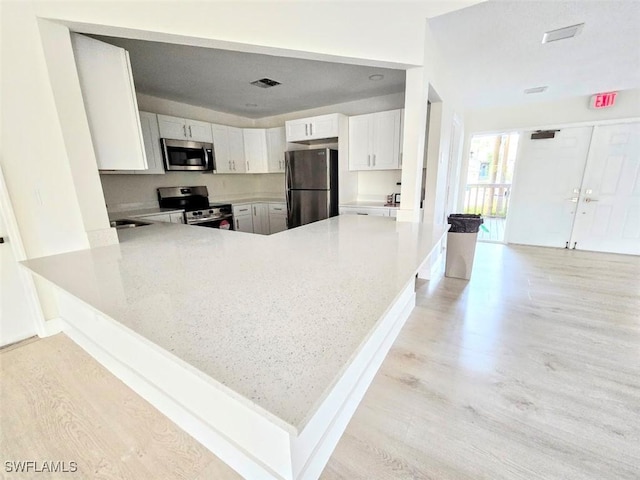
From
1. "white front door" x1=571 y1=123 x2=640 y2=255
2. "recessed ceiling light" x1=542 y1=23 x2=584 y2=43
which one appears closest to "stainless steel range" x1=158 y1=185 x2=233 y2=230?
"recessed ceiling light" x1=542 y1=23 x2=584 y2=43

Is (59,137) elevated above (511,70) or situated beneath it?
situated beneath

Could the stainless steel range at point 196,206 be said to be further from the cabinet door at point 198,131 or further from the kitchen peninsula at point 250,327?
the kitchen peninsula at point 250,327

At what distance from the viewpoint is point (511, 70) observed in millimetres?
3166

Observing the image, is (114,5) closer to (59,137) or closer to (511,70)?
(59,137)

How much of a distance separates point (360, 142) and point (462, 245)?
2.08m

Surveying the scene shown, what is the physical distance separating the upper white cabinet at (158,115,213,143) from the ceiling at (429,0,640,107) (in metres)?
3.44

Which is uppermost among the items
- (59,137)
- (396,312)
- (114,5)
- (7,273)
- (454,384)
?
(114,5)

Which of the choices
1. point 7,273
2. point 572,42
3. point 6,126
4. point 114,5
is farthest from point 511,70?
point 7,273

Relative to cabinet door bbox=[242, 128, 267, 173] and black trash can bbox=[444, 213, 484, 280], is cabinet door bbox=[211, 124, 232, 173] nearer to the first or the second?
cabinet door bbox=[242, 128, 267, 173]

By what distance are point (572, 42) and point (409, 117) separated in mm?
1713

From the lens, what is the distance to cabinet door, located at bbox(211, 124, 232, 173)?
4492mm

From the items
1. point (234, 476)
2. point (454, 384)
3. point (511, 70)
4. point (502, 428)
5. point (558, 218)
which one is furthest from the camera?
point (558, 218)

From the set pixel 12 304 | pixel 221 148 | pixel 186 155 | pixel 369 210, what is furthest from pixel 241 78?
pixel 12 304

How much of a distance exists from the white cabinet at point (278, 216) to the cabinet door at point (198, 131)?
5.07ft
